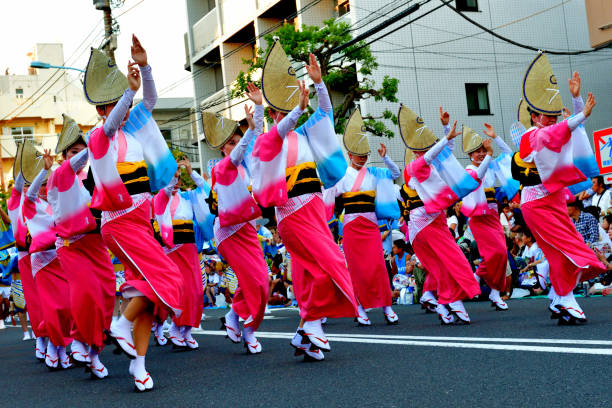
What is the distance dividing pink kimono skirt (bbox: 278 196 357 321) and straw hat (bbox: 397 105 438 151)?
305cm

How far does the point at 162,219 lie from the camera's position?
863 centimetres

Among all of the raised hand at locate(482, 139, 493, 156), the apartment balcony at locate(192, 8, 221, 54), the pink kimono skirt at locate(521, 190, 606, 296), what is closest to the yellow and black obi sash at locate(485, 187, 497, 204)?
the raised hand at locate(482, 139, 493, 156)

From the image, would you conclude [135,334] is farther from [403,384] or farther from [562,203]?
[562,203]

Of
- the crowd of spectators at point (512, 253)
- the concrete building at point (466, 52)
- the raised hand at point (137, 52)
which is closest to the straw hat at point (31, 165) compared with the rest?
the crowd of spectators at point (512, 253)

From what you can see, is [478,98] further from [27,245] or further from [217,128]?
[27,245]

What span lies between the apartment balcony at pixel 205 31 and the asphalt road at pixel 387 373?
22544 mm

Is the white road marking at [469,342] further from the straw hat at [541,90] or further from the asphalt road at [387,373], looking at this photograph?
the straw hat at [541,90]

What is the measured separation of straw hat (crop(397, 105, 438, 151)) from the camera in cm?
899

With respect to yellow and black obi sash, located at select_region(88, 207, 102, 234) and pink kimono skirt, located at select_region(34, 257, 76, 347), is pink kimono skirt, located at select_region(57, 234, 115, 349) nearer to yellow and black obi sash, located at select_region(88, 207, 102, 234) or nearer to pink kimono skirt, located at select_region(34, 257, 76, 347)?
yellow and black obi sash, located at select_region(88, 207, 102, 234)

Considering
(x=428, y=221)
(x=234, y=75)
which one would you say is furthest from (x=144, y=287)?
(x=234, y=75)

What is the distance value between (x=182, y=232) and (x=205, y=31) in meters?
22.9

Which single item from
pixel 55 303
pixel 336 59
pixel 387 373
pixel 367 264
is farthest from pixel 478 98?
pixel 387 373

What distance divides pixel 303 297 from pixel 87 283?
1.80 metres

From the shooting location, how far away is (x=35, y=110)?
52.9 meters
